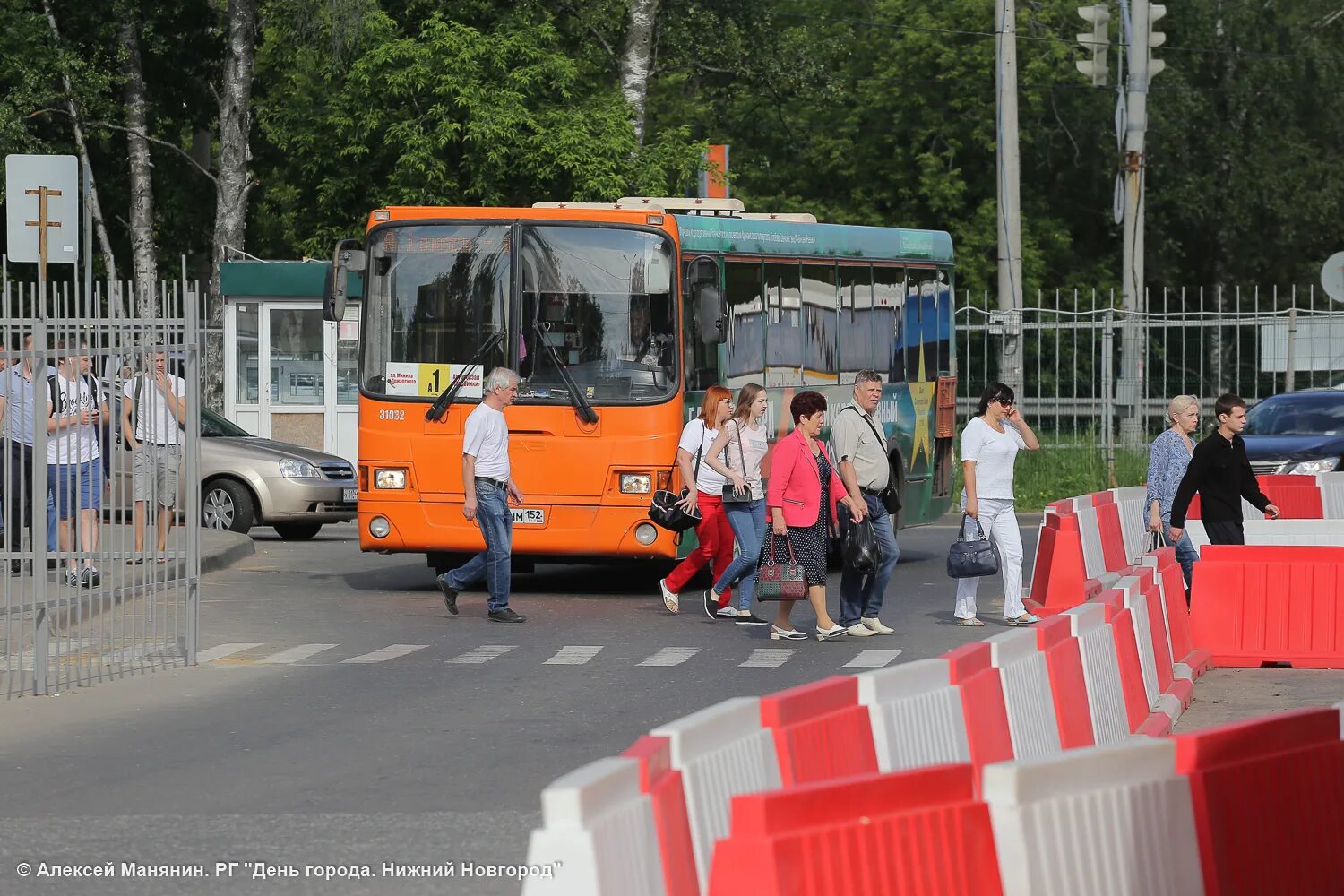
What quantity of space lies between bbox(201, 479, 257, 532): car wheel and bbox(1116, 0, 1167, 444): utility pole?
1108 cm

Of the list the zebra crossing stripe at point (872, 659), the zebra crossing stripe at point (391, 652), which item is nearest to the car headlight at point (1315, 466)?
the zebra crossing stripe at point (872, 659)

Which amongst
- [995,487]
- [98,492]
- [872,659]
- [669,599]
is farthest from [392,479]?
[872,659]

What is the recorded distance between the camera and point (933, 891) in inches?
186

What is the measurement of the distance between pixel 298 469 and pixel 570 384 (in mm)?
6408

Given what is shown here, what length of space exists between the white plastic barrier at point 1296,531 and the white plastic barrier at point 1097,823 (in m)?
11.1

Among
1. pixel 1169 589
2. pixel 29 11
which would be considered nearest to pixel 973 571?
pixel 1169 589

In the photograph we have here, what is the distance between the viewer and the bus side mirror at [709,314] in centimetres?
1656

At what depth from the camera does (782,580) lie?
43.3 ft

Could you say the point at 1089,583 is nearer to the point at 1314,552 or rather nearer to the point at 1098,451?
the point at 1314,552

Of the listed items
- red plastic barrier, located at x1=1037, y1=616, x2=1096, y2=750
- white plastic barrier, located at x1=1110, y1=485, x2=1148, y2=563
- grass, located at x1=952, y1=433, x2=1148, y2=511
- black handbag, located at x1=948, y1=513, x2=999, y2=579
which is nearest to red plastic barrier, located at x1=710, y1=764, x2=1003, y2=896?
red plastic barrier, located at x1=1037, y1=616, x2=1096, y2=750

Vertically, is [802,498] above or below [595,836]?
above

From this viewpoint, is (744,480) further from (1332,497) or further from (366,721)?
(1332,497)

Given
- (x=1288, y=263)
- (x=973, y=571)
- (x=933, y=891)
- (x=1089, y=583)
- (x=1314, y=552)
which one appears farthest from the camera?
(x=1288, y=263)

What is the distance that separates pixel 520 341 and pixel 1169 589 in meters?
5.94
